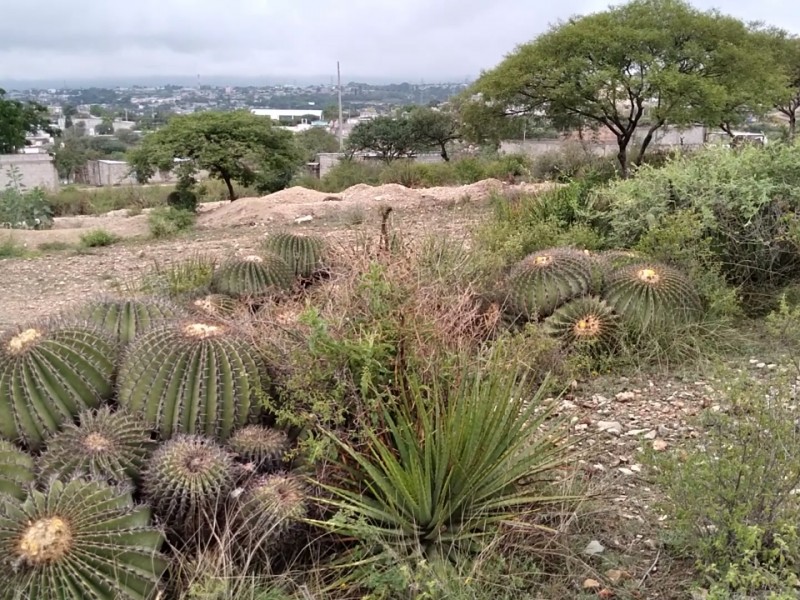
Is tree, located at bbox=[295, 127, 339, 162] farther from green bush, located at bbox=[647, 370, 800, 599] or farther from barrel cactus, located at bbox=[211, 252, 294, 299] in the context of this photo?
green bush, located at bbox=[647, 370, 800, 599]

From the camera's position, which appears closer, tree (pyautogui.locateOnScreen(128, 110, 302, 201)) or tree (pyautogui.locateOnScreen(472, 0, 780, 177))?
tree (pyautogui.locateOnScreen(472, 0, 780, 177))

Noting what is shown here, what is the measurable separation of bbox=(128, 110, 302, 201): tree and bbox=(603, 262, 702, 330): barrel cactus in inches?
525

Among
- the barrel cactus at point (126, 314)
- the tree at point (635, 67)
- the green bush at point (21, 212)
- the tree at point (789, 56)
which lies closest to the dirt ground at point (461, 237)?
the green bush at point (21, 212)

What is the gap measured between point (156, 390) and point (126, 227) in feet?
38.8

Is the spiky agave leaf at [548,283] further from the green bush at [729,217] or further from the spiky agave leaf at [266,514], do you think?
the spiky agave leaf at [266,514]

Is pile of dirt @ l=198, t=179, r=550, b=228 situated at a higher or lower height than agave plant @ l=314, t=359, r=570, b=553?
lower

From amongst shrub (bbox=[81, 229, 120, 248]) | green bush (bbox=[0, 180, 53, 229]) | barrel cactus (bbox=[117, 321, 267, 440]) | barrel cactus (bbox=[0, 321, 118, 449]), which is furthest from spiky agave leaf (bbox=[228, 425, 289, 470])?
green bush (bbox=[0, 180, 53, 229])

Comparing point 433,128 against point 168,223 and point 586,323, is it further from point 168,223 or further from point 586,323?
point 586,323

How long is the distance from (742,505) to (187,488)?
1978mm

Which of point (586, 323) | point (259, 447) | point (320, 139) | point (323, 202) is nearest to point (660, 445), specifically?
point (586, 323)

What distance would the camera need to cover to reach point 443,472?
2.92m

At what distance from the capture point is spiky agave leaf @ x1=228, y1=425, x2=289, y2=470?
10.4ft

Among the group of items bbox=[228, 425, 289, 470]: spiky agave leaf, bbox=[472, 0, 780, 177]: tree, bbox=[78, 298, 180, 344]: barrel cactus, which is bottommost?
bbox=[228, 425, 289, 470]: spiky agave leaf

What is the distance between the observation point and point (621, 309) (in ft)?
17.3
